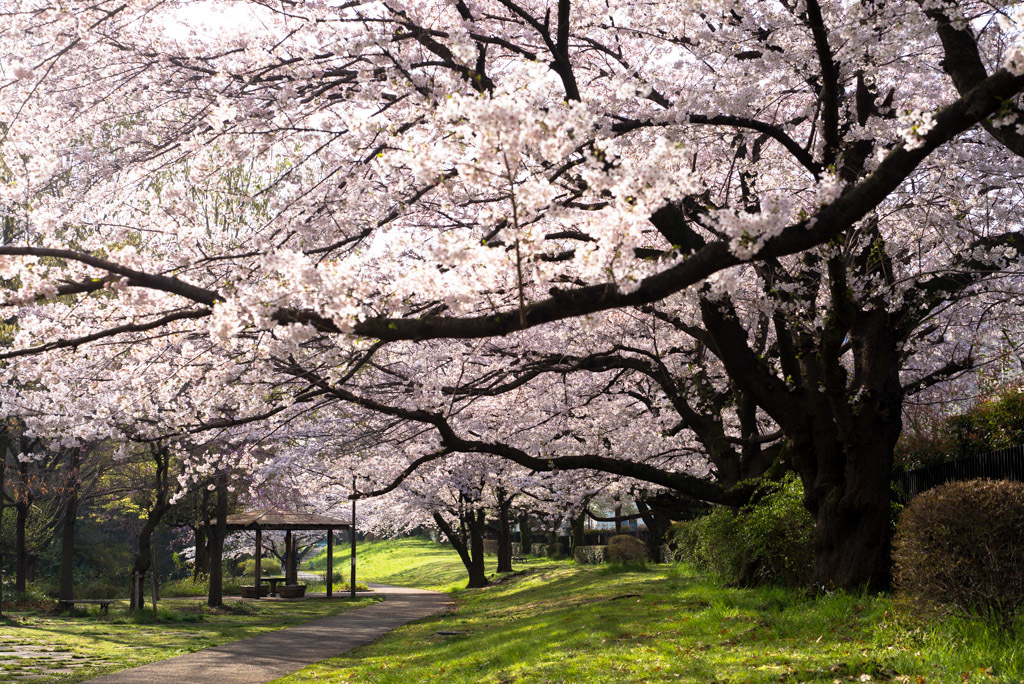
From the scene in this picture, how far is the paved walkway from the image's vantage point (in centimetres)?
1014

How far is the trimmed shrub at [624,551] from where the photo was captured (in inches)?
1082

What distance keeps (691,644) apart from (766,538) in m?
3.77

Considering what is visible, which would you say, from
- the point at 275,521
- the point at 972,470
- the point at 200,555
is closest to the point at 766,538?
the point at 972,470

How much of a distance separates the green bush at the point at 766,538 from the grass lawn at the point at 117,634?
354 inches

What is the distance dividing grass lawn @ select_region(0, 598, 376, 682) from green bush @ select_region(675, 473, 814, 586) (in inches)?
354

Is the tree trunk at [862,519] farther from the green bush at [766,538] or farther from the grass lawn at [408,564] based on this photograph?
the grass lawn at [408,564]

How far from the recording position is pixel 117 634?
52.2 feet

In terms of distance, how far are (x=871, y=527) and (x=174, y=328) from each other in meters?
8.75

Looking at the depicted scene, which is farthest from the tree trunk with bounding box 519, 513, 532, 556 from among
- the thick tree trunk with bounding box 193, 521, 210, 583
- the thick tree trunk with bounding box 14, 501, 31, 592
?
the thick tree trunk with bounding box 14, 501, 31, 592

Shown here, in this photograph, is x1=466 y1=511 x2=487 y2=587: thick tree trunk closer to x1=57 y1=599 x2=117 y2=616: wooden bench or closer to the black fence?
x1=57 y1=599 x2=117 y2=616: wooden bench

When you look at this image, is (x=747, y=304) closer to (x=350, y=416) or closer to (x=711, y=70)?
(x=711, y=70)

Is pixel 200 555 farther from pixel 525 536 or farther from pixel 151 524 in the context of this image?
pixel 525 536

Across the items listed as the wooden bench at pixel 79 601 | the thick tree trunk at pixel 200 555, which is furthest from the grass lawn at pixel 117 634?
the thick tree trunk at pixel 200 555

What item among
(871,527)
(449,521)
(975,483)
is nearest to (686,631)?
(871,527)
